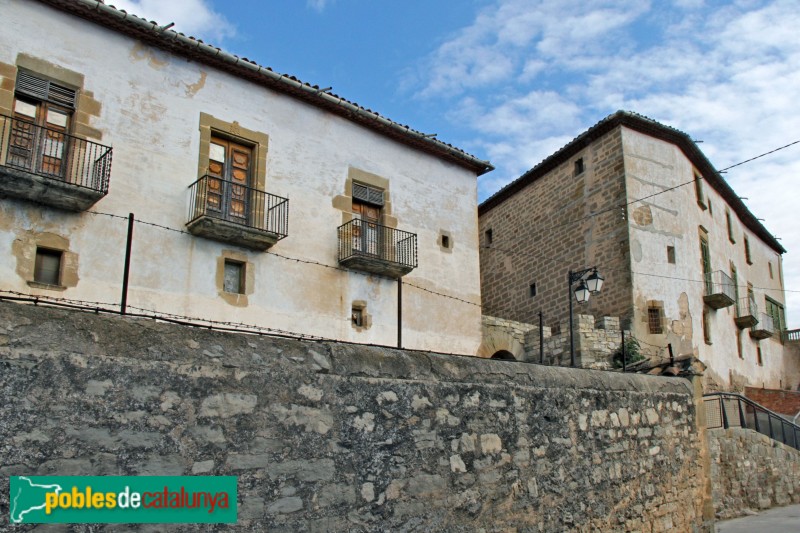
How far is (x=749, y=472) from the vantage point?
12.9 metres

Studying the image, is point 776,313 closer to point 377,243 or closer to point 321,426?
point 377,243

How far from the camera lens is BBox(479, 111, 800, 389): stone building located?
19547 millimetres

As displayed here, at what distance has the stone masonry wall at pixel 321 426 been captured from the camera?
154 inches

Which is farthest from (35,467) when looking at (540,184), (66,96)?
(540,184)

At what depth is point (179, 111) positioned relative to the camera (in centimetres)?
1339

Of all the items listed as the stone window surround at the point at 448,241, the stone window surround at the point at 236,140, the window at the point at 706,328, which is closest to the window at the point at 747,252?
the window at the point at 706,328

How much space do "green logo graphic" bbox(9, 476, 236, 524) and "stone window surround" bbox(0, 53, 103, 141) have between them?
955 centimetres

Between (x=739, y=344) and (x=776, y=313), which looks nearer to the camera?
(x=739, y=344)

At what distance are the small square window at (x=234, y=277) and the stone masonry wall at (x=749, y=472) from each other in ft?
28.8

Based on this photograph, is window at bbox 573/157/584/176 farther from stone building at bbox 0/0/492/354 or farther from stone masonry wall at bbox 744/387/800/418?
stone masonry wall at bbox 744/387/800/418

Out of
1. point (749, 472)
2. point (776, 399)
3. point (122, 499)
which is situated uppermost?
point (776, 399)

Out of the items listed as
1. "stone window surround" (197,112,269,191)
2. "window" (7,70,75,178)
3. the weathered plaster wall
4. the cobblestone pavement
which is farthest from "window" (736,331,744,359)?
"window" (7,70,75,178)

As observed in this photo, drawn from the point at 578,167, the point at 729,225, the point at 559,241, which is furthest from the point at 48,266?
the point at 729,225

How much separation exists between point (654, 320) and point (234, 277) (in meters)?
11.8
